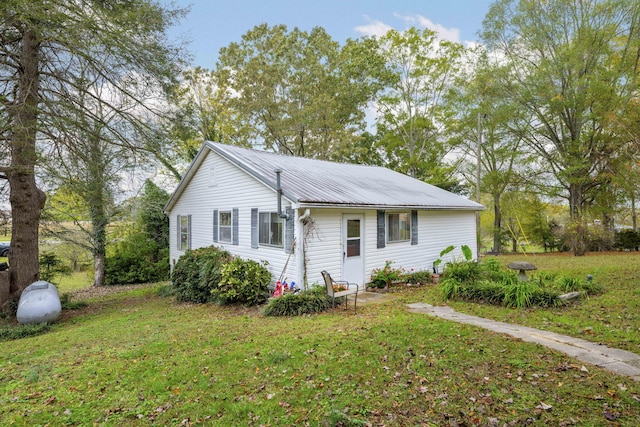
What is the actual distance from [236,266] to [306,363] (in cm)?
510

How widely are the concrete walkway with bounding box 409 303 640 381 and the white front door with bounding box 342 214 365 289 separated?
338 centimetres

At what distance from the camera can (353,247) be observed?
9977 mm

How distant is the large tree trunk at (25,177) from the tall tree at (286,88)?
14.2m

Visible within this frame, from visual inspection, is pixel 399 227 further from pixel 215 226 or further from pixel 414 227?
pixel 215 226

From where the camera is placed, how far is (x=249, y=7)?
1473 centimetres

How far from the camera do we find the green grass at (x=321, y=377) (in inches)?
136

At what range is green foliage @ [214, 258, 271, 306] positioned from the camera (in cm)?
903

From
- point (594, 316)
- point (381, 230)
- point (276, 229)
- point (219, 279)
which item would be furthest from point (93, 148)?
point (594, 316)

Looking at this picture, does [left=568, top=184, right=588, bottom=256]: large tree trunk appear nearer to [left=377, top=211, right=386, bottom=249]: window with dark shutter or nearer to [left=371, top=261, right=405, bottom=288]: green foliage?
[left=371, top=261, right=405, bottom=288]: green foliage

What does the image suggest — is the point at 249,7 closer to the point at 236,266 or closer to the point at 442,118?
the point at 236,266

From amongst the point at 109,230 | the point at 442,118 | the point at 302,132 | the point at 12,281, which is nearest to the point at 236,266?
the point at 12,281

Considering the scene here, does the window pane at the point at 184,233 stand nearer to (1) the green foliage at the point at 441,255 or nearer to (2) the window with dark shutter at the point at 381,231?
(2) the window with dark shutter at the point at 381,231

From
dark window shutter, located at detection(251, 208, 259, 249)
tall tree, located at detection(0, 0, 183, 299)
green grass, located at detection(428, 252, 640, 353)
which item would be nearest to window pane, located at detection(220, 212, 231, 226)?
dark window shutter, located at detection(251, 208, 259, 249)

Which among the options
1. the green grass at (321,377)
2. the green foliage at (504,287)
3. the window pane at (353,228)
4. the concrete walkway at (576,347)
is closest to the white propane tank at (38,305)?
the green grass at (321,377)
